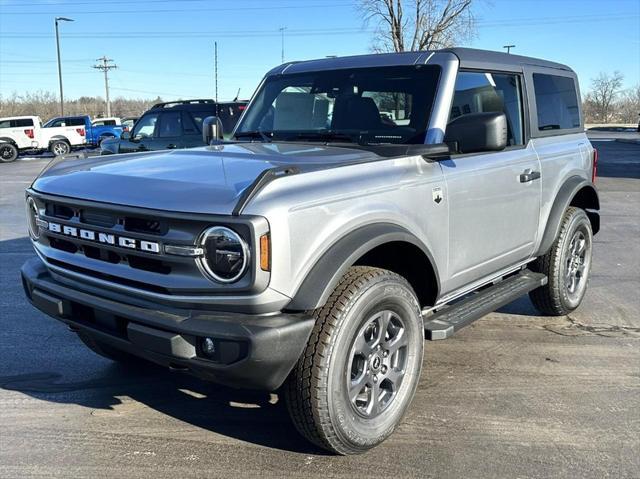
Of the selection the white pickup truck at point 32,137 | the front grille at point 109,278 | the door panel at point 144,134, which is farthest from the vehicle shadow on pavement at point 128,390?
the white pickup truck at point 32,137

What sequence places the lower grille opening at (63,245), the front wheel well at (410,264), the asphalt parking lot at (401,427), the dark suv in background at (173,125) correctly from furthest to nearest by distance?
the dark suv in background at (173,125) < the front wheel well at (410,264) < the lower grille opening at (63,245) < the asphalt parking lot at (401,427)

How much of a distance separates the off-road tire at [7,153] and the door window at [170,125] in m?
16.8

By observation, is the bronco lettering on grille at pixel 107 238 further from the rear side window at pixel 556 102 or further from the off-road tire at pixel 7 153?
the off-road tire at pixel 7 153

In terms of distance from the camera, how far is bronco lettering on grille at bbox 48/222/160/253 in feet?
8.83

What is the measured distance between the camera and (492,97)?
14.1 ft

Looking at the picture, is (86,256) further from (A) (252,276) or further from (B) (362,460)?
(B) (362,460)

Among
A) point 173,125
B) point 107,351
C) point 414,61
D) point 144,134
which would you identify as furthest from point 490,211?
point 144,134

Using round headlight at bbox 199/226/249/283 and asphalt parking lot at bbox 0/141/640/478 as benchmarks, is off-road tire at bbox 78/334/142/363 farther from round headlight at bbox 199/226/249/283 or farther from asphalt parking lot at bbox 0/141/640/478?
round headlight at bbox 199/226/249/283

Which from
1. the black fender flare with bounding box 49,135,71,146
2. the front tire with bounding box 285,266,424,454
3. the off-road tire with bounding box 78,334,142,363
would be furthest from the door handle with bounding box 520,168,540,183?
the black fender flare with bounding box 49,135,71,146

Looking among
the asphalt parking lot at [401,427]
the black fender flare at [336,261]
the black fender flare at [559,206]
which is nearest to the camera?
the black fender flare at [336,261]

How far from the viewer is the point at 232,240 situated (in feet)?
8.21

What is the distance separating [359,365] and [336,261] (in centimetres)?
65

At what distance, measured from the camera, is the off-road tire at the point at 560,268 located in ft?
16.1

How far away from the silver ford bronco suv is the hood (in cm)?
1
